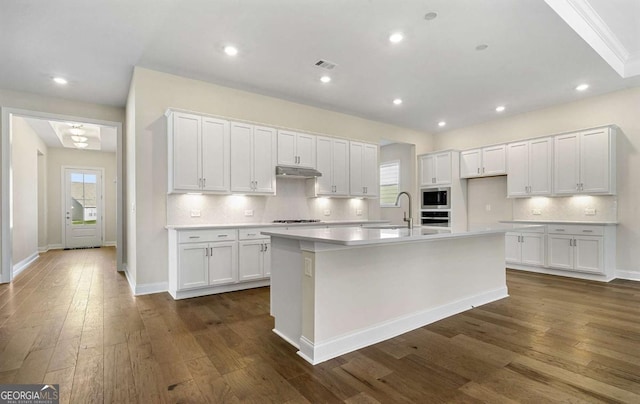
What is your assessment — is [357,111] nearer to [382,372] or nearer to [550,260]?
[550,260]

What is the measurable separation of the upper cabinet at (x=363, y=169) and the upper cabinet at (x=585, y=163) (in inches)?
126

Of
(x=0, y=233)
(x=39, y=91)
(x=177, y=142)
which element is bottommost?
(x=0, y=233)

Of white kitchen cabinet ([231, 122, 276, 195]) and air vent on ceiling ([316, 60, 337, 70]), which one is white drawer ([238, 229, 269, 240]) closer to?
white kitchen cabinet ([231, 122, 276, 195])

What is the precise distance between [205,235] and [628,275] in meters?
6.61

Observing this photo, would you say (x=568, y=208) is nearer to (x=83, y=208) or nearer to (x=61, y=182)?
(x=83, y=208)

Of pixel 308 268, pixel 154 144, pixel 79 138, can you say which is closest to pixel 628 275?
pixel 308 268

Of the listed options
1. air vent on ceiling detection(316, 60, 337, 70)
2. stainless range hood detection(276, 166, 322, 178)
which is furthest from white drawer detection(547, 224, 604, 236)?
air vent on ceiling detection(316, 60, 337, 70)

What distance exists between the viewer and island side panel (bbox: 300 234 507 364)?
241cm

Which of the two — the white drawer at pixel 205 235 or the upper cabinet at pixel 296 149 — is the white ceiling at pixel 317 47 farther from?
the white drawer at pixel 205 235

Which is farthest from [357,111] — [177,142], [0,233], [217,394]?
[0,233]

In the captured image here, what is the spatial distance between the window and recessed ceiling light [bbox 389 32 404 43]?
4.96m

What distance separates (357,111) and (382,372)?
5018 millimetres

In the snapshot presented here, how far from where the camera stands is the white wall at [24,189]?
18.7 feet

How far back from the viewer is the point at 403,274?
296 cm
